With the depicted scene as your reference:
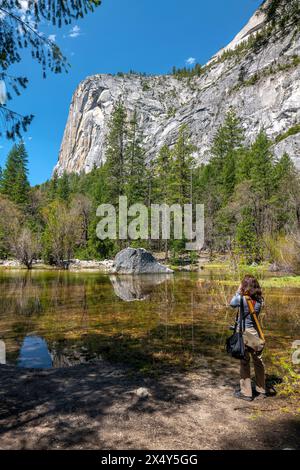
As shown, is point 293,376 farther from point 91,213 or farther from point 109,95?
point 109,95

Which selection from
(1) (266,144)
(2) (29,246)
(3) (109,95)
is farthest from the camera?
(3) (109,95)

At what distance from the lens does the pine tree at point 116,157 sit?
46375mm

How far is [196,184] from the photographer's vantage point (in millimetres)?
55594

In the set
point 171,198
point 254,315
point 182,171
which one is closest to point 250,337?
point 254,315

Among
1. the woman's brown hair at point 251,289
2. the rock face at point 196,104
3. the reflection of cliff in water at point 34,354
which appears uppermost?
the rock face at point 196,104

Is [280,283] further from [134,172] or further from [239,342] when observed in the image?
[134,172]

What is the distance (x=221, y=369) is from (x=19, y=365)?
13.6ft

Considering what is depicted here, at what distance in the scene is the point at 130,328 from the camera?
9789mm

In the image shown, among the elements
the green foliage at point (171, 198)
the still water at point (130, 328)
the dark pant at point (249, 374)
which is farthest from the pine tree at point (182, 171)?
the dark pant at point (249, 374)

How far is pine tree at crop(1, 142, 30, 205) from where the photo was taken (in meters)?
57.2

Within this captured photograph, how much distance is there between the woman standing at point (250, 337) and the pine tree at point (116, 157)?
1651 inches

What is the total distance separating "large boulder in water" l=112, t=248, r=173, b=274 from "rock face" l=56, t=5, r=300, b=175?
30414 millimetres

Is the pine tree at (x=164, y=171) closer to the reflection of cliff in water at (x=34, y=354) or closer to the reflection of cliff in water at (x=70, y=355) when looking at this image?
the reflection of cliff in water at (x=34, y=354)

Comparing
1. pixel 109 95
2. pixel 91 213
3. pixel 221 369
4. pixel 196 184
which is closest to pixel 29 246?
pixel 91 213
